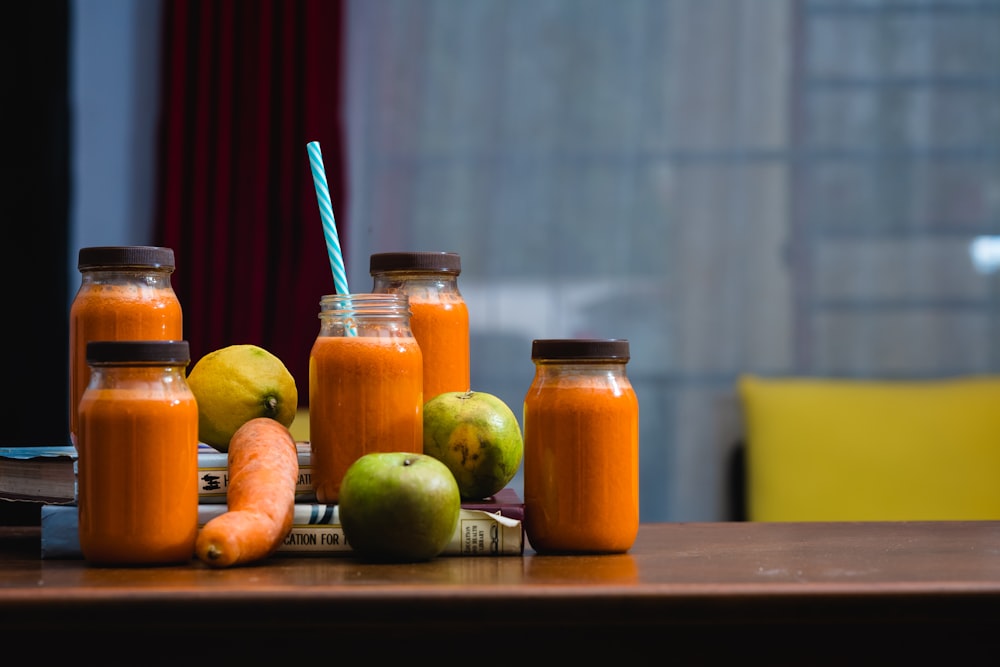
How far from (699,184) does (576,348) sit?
2.09 meters

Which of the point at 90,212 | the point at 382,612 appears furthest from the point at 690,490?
the point at 382,612

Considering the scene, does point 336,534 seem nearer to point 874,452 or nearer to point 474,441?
point 474,441

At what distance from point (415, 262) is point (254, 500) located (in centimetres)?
30

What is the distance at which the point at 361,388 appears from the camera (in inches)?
38.5

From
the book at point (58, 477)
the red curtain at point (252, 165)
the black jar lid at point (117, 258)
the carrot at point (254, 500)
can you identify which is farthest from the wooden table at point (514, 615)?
the red curtain at point (252, 165)

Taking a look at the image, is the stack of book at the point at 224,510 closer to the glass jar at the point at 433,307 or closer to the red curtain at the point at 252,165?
the glass jar at the point at 433,307

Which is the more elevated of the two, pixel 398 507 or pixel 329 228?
pixel 329 228

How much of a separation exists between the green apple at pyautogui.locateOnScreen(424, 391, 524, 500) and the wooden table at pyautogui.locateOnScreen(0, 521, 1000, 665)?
176mm

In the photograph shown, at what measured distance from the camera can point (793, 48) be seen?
2.92 meters

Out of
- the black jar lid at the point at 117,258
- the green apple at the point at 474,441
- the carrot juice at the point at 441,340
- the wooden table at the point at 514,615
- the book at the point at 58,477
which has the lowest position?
the wooden table at the point at 514,615

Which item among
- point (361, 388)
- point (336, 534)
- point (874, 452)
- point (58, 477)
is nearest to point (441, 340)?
point (361, 388)

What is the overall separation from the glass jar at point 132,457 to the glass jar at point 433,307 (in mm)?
273

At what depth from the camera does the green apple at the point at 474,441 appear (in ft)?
3.24

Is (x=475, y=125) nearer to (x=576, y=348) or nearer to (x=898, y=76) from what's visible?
(x=898, y=76)
